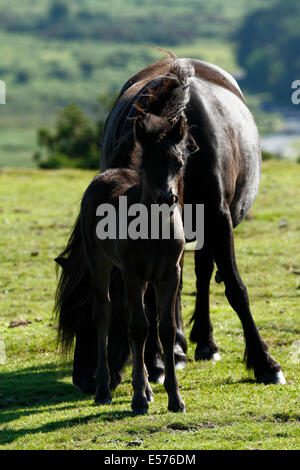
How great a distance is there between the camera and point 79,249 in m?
7.62

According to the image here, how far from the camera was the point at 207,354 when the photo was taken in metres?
9.21

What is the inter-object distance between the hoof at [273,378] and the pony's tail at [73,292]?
1.86 m

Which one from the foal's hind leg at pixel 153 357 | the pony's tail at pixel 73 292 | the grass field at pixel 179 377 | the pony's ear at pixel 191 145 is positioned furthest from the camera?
the foal's hind leg at pixel 153 357

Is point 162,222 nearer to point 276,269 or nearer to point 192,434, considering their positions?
point 192,434

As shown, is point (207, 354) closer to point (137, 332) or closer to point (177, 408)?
point (177, 408)

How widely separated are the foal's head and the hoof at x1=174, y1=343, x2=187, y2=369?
3.27 meters

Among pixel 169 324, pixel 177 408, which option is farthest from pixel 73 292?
pixel 177 408

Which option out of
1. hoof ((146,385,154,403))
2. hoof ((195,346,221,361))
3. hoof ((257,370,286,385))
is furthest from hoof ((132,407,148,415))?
hoof ((195,346,221,361))

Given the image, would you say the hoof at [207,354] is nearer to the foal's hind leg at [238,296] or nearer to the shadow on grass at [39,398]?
the foal's hind leg at [238,296]

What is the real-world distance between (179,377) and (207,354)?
98 cm

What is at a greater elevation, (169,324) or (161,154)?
(161,154)

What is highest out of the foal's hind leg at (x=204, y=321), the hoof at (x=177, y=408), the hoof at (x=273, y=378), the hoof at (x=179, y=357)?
the foal's hind leg at (x=204, y=321)

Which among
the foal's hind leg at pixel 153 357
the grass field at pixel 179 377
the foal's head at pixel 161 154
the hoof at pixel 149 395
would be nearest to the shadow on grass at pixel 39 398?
the grass field at pixel 179 377

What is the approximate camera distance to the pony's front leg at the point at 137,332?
6.28 m
